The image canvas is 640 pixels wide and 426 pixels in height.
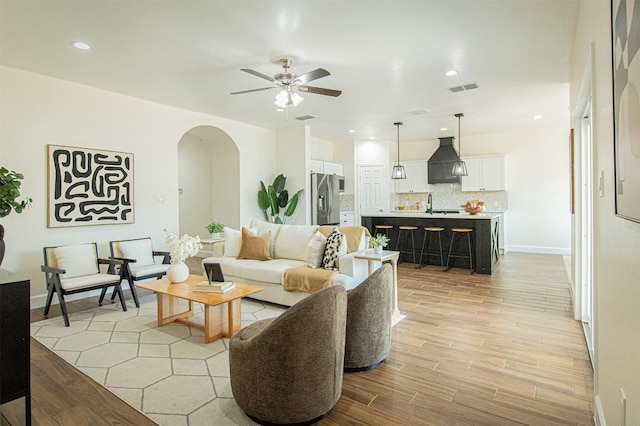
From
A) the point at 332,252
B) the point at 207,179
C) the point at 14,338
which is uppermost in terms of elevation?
the point at 207,179

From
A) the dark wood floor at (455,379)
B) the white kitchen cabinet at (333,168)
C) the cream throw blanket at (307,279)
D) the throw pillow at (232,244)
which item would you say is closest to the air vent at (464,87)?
the dark wood floor at (455,379)

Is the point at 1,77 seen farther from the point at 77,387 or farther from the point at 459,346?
the point at 459,346

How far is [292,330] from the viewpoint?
188cm

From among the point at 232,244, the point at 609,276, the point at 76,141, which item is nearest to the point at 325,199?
the point at 232,244

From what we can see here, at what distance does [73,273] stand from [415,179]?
24.6 feet

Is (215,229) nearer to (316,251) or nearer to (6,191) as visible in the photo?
(316,251)

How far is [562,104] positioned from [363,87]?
3528 mm

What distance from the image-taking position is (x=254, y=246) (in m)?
4.70

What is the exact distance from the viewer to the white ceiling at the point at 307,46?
2912 mm

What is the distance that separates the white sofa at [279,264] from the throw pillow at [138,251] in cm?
87

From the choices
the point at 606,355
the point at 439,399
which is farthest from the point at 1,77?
the point at 606,355

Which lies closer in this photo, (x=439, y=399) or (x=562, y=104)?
(x=439, y=399)

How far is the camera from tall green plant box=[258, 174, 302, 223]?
283 inches

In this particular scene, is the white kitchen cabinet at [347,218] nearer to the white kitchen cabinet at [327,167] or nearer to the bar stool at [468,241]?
the white kitchen cabinet at [327,167]
